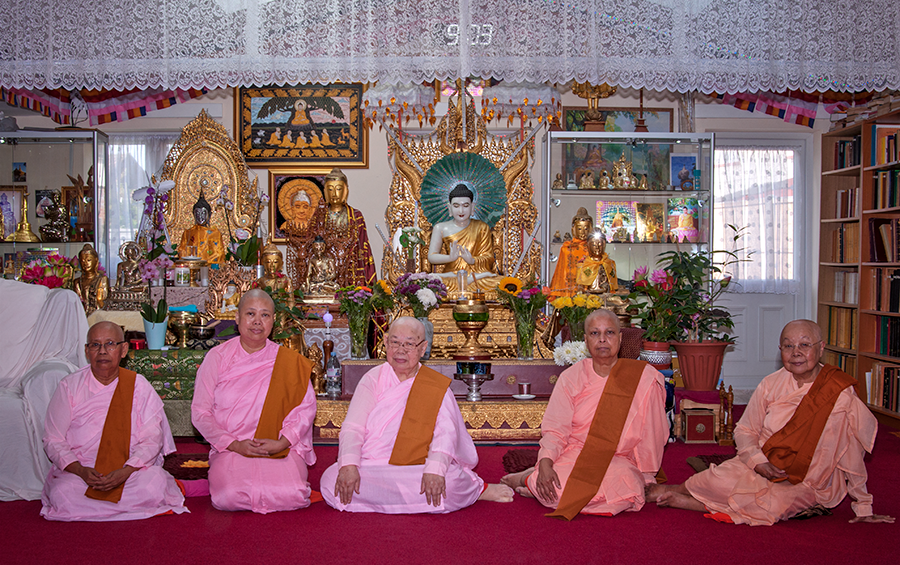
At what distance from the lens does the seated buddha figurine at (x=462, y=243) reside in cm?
710

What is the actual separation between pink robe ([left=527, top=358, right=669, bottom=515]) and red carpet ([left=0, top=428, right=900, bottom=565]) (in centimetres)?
11

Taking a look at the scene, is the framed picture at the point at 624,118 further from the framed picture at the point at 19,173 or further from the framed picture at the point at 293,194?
the framed picture at the point at 19,173

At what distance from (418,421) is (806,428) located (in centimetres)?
180

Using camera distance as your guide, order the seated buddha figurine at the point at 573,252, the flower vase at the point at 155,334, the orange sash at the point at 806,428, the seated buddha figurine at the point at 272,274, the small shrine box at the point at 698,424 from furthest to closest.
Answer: the seated buddha figurine at the point at 573,252
the seated buddha figurine at the point at 272,274
the flower vase at the point at 155,334
the small shrine box at the point at 698,424
the orange sash at the point at 806,428

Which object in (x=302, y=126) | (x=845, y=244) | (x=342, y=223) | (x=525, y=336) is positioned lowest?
(x=525, y=336)

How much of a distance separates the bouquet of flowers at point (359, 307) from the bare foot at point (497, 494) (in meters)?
1.92

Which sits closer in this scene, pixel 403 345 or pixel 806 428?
pixel 806 428

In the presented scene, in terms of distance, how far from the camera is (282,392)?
3555 millimetres

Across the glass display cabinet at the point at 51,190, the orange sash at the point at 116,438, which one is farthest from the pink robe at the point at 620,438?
the glass display cabinet at the point at 51,190

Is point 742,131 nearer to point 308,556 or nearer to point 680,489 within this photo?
point 680,489

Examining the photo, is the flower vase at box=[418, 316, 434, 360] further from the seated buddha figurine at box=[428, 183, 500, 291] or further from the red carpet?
the red carpet

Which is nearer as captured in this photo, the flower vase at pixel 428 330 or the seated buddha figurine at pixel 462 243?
the flower vase at pixel 428 330

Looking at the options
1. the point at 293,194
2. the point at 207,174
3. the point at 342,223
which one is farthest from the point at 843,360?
the point at 207,174

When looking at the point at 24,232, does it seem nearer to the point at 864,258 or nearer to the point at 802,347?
the point at 802,347
